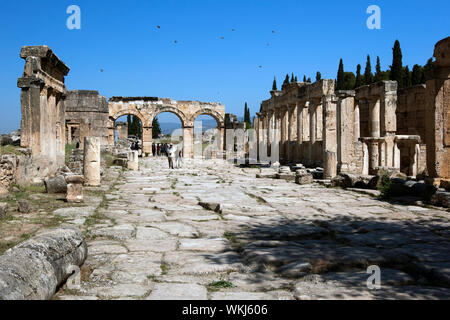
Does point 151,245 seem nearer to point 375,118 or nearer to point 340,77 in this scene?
point 375,118

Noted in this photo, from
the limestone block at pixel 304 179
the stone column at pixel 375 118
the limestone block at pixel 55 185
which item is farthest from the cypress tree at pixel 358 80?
the limestone block at pixel 55 185

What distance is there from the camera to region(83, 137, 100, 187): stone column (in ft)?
35.6

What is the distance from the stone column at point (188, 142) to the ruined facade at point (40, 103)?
2150 centimetres

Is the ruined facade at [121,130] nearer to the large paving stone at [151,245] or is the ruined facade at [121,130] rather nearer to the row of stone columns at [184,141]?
the row of stone columns at [184,141]

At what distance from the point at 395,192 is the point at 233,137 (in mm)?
27426

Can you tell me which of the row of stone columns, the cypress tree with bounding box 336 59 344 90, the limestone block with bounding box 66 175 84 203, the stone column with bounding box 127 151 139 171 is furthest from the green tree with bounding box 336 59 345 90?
the limestone block with bounding box 66 175 84 203

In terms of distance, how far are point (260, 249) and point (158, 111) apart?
30.5 metres

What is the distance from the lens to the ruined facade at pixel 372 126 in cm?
899

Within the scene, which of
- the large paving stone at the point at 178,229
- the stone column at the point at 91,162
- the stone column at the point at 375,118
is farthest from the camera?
the stone column at the point at 375,118

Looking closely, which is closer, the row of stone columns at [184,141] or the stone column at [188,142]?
the row of stone columns at [184,141]

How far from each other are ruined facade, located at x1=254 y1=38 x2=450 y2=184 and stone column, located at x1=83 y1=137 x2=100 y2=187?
7369mm

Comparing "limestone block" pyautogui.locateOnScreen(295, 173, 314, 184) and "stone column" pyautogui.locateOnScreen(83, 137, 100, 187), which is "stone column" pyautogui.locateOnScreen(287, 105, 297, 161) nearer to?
"limestone block" pyautogui.locateOnScreen(295, 173, 314, 184)
